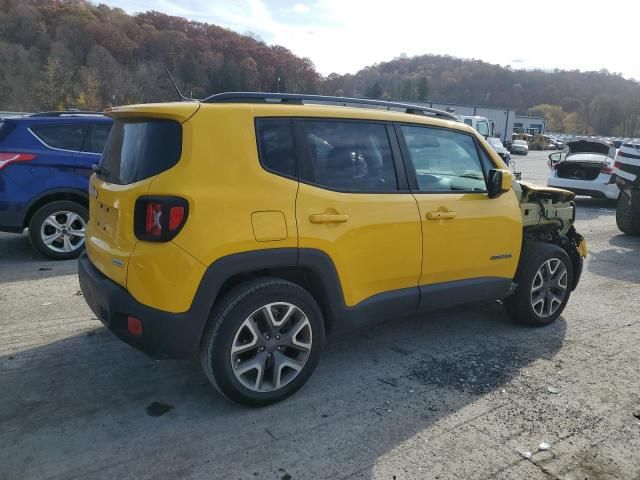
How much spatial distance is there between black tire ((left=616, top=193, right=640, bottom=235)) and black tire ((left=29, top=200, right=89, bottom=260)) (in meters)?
8.51

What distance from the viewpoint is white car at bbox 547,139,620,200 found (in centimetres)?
1170

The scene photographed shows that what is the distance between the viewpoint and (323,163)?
3.27 meters

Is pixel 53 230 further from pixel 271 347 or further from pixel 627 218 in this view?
pixel 627 218

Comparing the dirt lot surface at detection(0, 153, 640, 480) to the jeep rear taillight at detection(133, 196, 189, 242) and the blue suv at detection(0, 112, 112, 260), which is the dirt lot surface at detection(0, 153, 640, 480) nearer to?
the jeep rear taillight at detection(133, 196, 189, 242)

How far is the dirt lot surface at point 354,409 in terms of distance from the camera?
2.63 m

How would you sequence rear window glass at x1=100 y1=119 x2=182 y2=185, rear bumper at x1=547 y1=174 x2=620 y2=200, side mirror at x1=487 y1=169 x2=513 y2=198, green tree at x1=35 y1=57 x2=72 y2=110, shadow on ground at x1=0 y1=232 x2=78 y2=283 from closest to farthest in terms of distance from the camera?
1. rear window glass at x1=100 y1=119 x2=182 y2=185
2. side mirror at x1=487 y1=169 x2=513 y2=198
3. shadow on ground at x1=0 y1=232 x2=78 y2=283
4. rear bumper at x1=547 y1=174 x2=620 y2=200
5. green tree at x1=35 y1=57 x2=72 y2=110

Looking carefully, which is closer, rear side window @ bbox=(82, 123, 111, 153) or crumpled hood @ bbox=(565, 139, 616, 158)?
rear side window @ bbox=(82, 123, 111, 153)

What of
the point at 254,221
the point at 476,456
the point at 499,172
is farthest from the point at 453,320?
the point at 254,221

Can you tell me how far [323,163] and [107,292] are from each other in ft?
4.92

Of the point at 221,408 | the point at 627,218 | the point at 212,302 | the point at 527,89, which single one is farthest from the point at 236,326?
the point at 527,89

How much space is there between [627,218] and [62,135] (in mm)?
8874

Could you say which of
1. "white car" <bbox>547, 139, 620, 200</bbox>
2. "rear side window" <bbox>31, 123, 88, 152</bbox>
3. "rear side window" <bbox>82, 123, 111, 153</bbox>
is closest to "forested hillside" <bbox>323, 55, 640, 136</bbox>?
"white car" <bbox>547, 139, 620, 200</bbox>

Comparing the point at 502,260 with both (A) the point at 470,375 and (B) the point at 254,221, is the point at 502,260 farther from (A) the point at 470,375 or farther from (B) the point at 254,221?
(B) the point at 254,221

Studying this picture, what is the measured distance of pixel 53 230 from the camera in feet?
21.0
